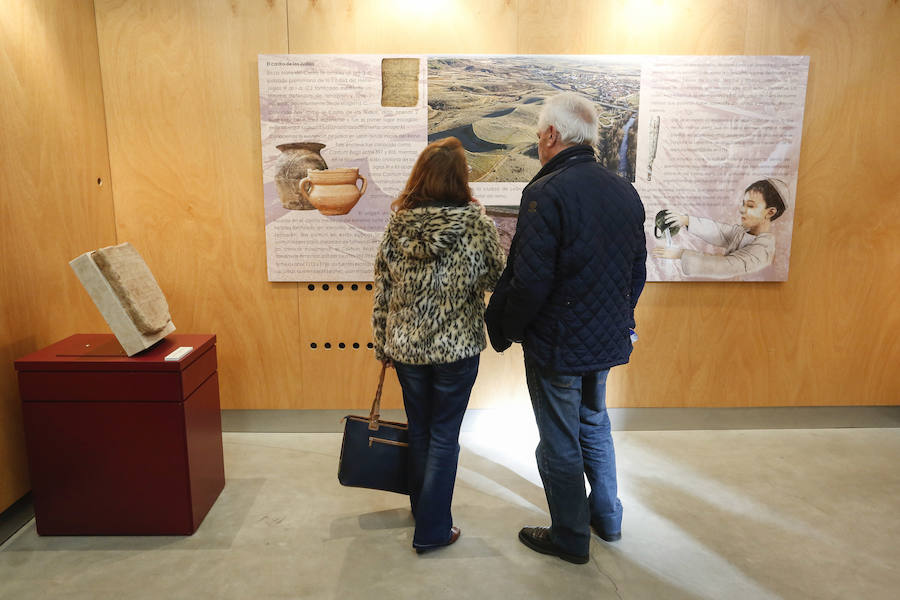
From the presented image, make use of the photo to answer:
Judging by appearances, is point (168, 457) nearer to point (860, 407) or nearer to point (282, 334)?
point (282, 334)

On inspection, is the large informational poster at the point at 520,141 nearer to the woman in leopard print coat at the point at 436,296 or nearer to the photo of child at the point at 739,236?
the photo of child at the point at 739,236

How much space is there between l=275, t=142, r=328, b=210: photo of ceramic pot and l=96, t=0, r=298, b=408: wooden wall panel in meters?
0.15

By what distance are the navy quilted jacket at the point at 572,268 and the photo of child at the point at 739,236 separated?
1285 millimetres

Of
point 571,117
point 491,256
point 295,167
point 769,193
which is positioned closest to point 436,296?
point 491,256

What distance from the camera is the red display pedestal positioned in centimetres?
206

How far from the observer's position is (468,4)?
287 cm

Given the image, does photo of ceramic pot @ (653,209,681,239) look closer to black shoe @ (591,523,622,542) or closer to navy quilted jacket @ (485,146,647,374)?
navy quilted jacket @ (485,146,647,374)

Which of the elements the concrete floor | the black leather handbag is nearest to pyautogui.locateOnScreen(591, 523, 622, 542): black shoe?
the concrete floor

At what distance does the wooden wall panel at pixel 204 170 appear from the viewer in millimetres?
2861

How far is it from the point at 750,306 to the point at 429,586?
7.83 ft

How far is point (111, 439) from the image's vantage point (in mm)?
2111

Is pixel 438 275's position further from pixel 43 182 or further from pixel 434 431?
pixel 43 182

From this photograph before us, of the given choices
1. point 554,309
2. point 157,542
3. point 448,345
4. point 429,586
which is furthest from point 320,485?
point 554,309

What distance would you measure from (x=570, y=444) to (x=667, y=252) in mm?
1588
